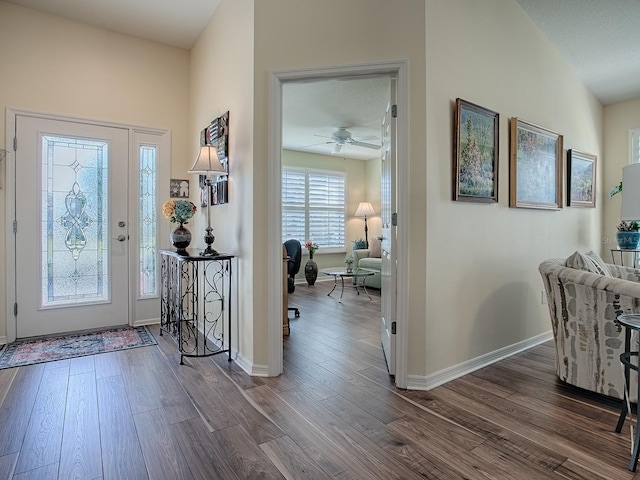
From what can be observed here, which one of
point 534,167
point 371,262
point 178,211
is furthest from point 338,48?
point 371,262

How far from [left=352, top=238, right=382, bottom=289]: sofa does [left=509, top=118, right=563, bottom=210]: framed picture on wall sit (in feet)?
9.24

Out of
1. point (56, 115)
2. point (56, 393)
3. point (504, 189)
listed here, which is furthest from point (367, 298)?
point (56, 115)

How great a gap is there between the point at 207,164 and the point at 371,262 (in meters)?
4.05

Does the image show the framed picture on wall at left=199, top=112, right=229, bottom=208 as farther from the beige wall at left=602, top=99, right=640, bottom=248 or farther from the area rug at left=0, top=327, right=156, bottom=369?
the beige wall at left=602, top=99, right=640, bottom=248

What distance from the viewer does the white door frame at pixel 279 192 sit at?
2.41 m

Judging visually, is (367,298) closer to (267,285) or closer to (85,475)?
(267,285)

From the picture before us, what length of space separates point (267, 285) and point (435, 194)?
134 cm

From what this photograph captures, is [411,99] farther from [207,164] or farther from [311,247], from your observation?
[311,247]

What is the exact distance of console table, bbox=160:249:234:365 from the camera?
3016mm

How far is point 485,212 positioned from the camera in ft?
9.41

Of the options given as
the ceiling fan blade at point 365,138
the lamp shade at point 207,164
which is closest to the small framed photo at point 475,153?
the lamp shade at point 207,164

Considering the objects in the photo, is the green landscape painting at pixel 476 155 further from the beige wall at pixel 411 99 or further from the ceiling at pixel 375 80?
the ceiling at pixel 375 80

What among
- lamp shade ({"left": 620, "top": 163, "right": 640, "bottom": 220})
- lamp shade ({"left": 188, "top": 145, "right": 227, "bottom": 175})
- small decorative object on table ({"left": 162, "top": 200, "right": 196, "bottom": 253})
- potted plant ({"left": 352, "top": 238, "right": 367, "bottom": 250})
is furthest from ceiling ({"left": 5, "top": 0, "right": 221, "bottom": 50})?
potted plant ({"left": 352, "top": 238, "right": 367, "bottom": 250})

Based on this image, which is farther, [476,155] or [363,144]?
[363,144]
